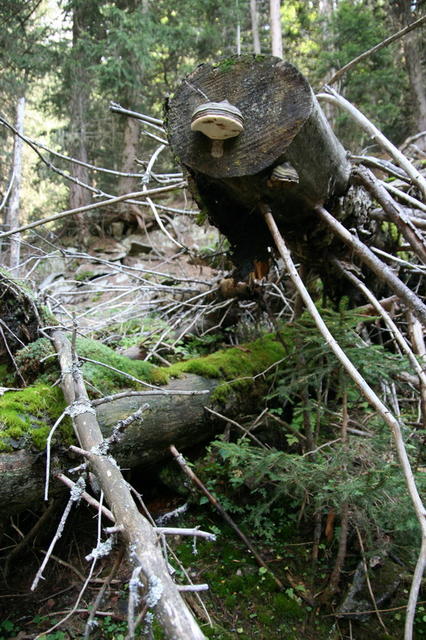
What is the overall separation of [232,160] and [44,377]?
1830mm

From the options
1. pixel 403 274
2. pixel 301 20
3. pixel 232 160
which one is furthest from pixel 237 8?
pixel 232 160

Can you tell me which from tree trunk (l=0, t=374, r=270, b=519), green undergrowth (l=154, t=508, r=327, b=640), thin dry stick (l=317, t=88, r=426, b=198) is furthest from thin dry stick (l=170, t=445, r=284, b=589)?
thin dry stick (l=317, t=88, r=426, b=198)

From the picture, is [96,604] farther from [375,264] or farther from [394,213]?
[394,213]

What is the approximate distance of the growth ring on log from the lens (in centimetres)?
203

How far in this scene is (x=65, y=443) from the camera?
7.26 feet

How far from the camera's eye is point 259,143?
2.07m

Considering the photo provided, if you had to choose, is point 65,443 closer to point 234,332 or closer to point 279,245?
point 279,245

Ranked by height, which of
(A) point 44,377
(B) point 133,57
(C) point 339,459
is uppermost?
(B) point 133,57

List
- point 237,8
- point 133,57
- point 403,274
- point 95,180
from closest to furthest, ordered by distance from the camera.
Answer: point 403,274
point 133,57
point 237,8
point 95,180

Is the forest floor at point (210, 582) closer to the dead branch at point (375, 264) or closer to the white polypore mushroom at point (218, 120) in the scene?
the white polypore mushroom at point (218, 120)

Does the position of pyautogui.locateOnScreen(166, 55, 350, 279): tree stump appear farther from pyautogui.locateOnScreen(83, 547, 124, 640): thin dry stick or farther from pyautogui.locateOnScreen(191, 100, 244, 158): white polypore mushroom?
pyautogui.locateOnScreen(83, 547, 124, 640): thin dry stick

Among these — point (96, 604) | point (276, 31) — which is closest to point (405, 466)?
point (96, 604)

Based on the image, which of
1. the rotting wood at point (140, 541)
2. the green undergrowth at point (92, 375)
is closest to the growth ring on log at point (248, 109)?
the green undergrowth at point (92, 375)

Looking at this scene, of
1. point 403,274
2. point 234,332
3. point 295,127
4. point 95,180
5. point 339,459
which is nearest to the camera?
point 295,127
